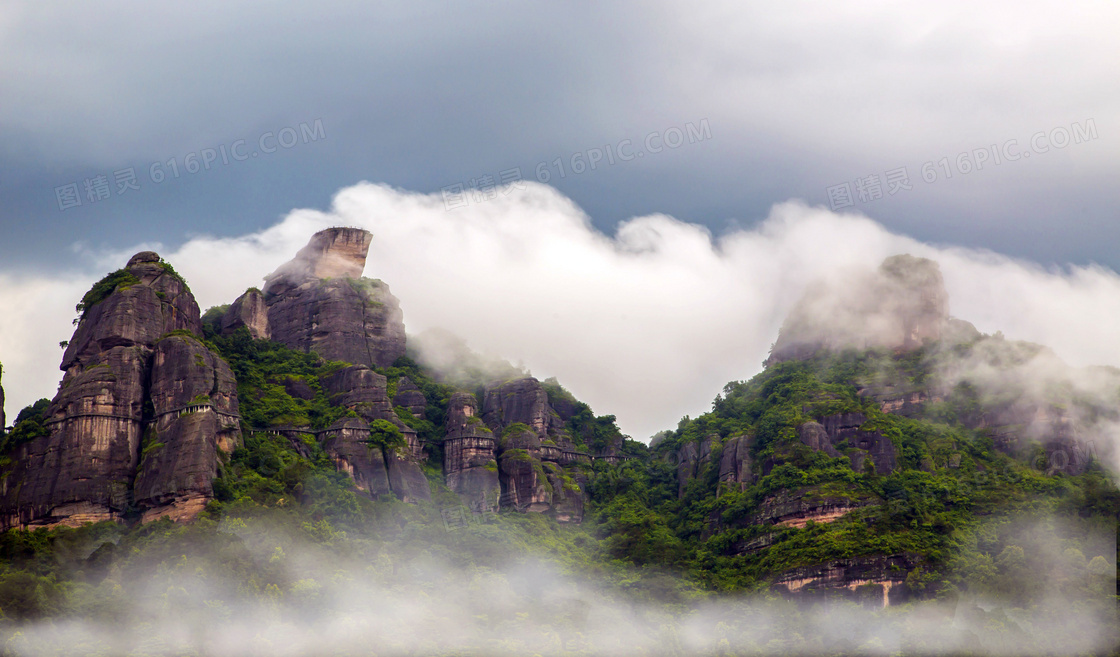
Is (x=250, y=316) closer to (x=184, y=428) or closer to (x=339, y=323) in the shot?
(x=339, y=323)

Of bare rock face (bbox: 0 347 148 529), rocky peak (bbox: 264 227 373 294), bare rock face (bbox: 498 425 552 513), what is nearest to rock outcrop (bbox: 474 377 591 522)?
bare rock face (bbox: 498 425 552 513)

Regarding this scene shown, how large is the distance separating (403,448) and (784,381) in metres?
33.7

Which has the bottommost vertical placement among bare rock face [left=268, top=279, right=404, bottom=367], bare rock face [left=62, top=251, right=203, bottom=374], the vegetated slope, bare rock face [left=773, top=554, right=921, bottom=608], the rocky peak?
bare rock face [left=773, top=554, right=921, bottom=608]

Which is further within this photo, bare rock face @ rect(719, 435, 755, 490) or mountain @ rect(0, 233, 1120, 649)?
bare rock face @ rect(719, 435, 755, 490)

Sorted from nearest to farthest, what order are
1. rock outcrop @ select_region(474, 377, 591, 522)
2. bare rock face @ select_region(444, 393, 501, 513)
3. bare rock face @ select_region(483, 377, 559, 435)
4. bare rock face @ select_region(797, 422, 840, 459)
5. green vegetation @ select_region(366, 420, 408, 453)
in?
green vegetation @ select_region(366, 420, 408, 453), bare rock face @ select_region(797, 422, 840, 459), bare rock face @ select_region(444, 393, 501, 513), rock outcrop @ select_region(474, 377, 591, 522), bare rock face @ select_region(483, 377, 559, 435)

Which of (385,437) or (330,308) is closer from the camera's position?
(385,437)

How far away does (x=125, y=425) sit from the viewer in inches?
3041

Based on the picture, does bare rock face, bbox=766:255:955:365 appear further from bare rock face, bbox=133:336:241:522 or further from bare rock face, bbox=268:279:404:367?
bare rock face, bbox=133:336:241:522

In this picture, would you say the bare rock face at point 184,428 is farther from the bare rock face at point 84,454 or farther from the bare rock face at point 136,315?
the bare rock face at point 136,315

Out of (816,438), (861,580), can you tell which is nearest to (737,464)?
(816,438)

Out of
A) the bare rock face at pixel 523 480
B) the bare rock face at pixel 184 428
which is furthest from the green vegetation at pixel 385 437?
the bare rock face at pixel 184 428

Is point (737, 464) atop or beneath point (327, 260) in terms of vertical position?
beneath

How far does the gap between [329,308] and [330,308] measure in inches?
4.3

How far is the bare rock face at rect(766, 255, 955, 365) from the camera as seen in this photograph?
352ft
